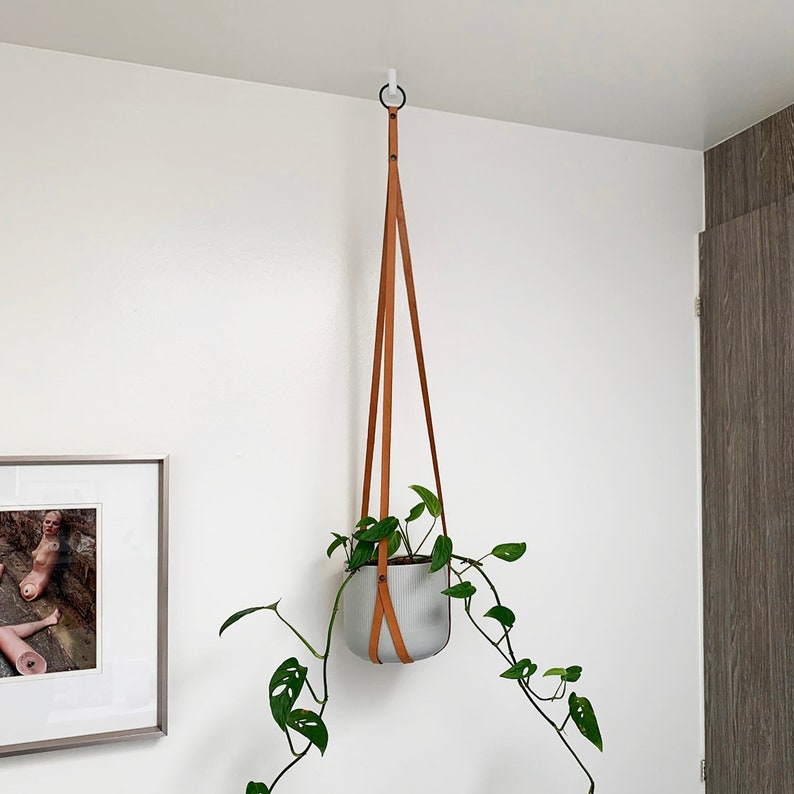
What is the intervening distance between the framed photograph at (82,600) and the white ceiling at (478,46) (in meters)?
0.88

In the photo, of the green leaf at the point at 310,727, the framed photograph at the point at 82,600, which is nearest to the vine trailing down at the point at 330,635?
the green leaf at the point at 310,727

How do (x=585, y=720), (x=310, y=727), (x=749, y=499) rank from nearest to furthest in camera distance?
(x=310, y=727) < (x=585, y=720) < (x=749, y=499)

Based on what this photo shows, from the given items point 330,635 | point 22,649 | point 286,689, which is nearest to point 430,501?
point 330,635

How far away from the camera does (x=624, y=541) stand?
227 centimetres

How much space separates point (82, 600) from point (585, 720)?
106cm

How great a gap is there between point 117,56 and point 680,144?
149 cm

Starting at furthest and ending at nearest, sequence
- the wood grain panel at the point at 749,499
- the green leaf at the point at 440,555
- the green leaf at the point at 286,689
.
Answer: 1. the wood grain panel at the point at 749,499
2. the green leaf at the point at 440,555
3. the green leaf at the point at 286,689

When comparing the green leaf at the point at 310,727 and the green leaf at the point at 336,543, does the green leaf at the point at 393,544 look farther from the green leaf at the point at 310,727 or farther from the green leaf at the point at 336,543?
the green leaf at the point at 310,727

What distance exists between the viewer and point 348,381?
2027mm

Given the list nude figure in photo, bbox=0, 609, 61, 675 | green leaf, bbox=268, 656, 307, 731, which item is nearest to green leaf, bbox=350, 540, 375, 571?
green leaf, bbox=268, 656, 307, 731

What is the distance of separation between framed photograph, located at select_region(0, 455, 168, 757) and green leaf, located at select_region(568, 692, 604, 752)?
855mm

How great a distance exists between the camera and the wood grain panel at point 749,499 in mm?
2053

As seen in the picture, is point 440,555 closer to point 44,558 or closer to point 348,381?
point 348,381

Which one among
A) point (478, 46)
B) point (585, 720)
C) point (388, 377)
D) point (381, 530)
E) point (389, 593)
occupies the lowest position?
point (585, 720)
